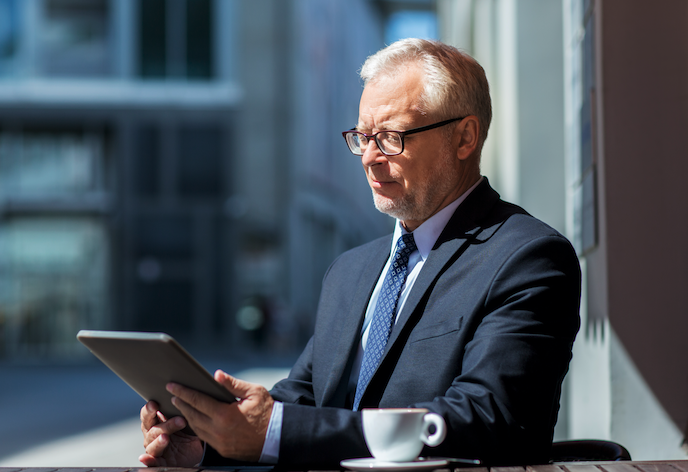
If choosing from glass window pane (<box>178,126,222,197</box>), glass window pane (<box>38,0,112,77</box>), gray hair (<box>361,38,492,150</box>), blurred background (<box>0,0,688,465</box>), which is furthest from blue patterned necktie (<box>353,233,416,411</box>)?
glass window pane (<box>38,0,112,77</box>)

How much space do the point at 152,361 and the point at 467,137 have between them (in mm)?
1143

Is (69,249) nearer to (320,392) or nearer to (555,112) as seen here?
(555,112)

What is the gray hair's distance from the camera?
2309 millimetres

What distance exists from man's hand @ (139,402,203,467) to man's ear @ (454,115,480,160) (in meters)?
1.07

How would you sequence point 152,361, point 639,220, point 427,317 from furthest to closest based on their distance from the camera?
point 639,220 → point 427,317 → point 152,361

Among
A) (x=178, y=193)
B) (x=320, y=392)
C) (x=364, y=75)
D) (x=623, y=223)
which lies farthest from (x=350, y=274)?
(x=178, y=193)

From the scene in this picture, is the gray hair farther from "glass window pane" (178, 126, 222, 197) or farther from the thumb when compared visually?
"glass window pane" (178, 126, 222, 197)

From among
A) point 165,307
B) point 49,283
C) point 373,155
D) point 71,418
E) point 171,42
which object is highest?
point 171,42

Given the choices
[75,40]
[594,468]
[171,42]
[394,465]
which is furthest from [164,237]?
[394,465]

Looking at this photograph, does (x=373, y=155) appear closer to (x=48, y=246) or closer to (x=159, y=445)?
(x=159, y=445)

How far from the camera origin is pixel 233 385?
1794 mm

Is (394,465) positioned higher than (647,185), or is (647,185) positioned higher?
(647,185)

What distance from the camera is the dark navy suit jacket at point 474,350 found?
181 cm

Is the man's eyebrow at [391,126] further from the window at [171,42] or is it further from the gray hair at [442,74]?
the window at [171,42]
